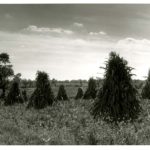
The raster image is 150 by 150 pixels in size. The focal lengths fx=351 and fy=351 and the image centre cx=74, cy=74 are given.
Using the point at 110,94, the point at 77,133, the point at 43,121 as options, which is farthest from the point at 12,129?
the point at 110,94

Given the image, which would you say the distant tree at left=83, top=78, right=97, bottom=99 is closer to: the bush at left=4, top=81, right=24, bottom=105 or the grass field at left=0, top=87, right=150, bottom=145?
the bush at left=4, top=81, right=24, bottom=105

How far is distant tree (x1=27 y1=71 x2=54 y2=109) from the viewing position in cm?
2155

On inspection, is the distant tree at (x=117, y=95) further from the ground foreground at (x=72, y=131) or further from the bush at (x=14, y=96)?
the bush at (x=14, y=96)

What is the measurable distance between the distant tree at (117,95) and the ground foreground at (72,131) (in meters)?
0.50

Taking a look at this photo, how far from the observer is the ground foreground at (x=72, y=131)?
11.2m

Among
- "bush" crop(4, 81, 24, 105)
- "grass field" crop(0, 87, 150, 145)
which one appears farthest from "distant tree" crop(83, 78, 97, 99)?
"grass field" crop(0, 87, 150, 145)

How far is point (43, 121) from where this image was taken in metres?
15.5

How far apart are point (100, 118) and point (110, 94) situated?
117 centimetres

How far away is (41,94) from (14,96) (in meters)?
6.18

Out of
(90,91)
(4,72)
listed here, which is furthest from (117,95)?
(4,72)

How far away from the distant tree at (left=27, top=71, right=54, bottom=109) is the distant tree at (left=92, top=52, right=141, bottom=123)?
6.74 meters

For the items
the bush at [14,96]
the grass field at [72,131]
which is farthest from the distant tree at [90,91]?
the grass field at [72,131]
